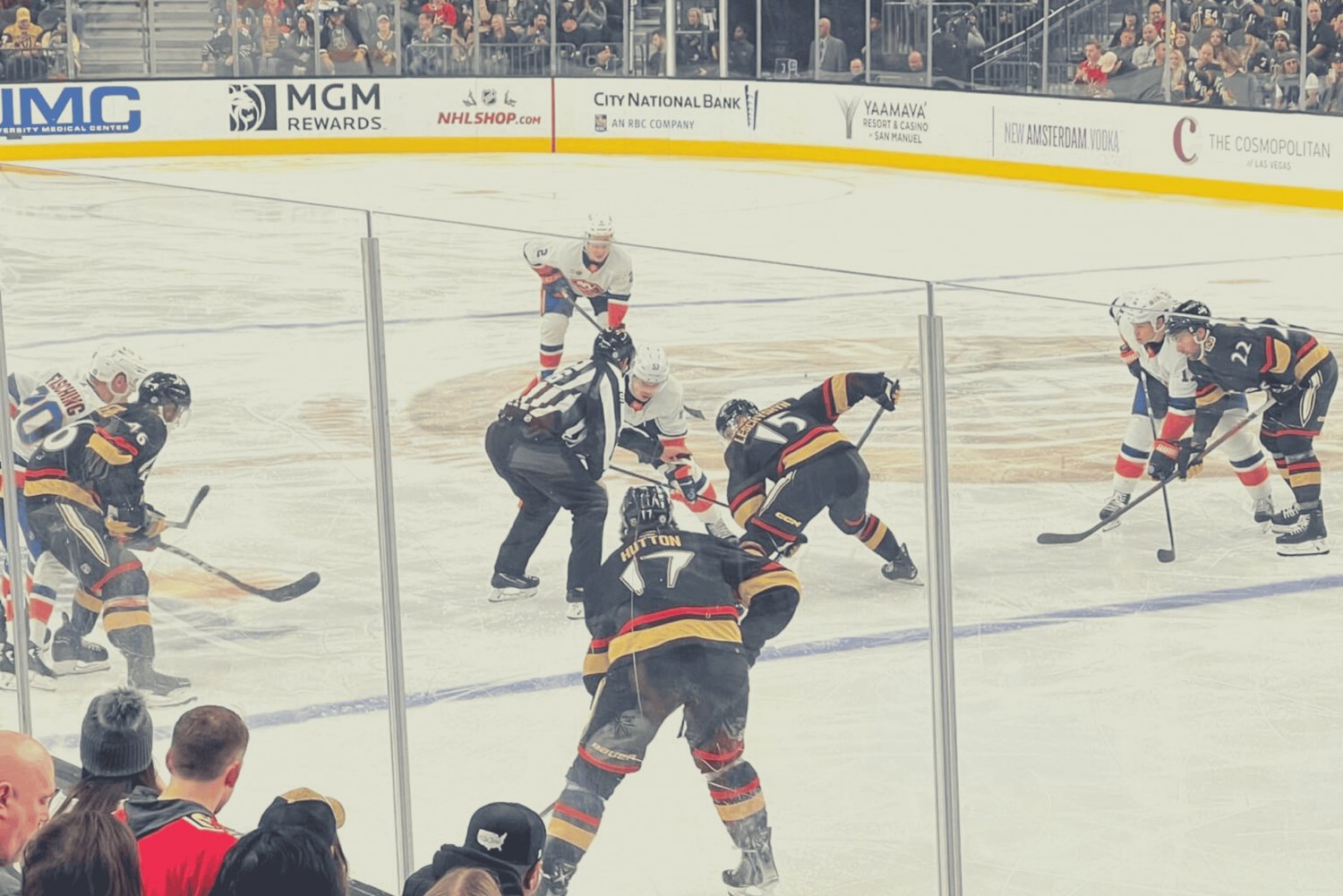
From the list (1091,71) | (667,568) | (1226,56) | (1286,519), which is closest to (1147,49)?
(1091,71)

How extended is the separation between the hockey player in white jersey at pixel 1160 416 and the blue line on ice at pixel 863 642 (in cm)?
12

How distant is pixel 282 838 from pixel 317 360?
1.40 metres

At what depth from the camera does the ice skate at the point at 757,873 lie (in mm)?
3045

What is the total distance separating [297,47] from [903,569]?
56.4 ft

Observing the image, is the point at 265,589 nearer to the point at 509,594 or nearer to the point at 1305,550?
the point at 509,594

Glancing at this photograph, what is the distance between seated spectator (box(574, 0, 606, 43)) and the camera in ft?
64.2

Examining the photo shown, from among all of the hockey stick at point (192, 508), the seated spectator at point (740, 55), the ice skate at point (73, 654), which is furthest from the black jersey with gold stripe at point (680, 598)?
the seated spectator at point (740, 55)

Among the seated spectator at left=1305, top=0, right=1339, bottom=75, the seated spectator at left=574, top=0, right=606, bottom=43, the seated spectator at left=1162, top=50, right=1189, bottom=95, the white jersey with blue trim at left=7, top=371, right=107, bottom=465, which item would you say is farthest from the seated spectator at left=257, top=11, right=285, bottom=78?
the white jersey with blue trim at left=7, top=371, right=107, bottom=465

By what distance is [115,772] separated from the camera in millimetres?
2725

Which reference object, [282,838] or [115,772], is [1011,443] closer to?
[282,838]

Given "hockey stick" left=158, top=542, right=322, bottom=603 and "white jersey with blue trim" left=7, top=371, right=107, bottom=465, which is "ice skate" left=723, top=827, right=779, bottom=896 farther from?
"white jersey with blue trim" left=7, top=371, right=107, bottom=465

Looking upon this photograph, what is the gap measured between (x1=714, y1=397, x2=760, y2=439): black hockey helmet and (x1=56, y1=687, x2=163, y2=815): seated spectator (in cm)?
89

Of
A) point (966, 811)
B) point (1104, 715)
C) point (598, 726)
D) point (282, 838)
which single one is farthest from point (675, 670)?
point (282, 838)

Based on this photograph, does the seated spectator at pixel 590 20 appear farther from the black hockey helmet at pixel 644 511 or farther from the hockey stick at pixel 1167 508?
the hockey stick at pixel 1167 508
